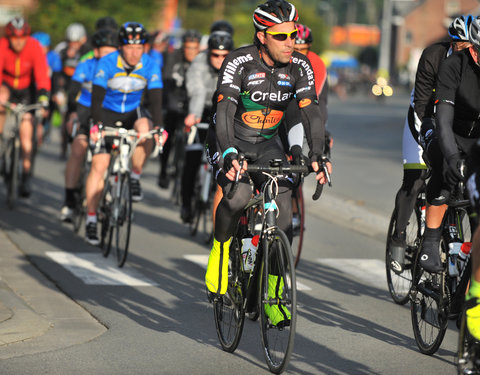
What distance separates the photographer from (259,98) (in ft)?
20.6

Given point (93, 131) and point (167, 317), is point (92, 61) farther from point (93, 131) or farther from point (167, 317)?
point (167, 317)

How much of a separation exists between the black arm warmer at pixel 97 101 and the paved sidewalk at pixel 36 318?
155 cm

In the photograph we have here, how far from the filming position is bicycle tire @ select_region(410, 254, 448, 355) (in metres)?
6.06

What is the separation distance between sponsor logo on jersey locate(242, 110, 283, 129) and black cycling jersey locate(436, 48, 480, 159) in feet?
3.50

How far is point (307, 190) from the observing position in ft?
49.5

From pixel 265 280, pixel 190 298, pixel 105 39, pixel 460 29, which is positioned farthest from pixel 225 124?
pixel 105 39

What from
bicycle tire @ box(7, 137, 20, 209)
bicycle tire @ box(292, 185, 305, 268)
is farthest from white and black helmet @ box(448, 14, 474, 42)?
bicycle tire @ box(7, 137, 20, 209)

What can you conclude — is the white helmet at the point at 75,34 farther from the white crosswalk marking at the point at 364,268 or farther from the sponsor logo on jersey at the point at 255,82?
the sponsor logo on jersey at the point at 255,82

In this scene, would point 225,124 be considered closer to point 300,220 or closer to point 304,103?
point 304,103

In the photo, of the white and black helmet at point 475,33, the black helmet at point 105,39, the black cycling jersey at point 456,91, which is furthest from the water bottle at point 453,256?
the black helmet at point 105,39

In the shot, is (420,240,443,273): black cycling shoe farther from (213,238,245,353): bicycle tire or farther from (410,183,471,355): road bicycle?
(213,238,245,353): bicycle tire

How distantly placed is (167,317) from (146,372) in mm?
1470

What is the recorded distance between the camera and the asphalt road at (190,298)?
595cm

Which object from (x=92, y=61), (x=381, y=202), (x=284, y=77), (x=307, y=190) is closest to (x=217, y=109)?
(x=284, y=77)
